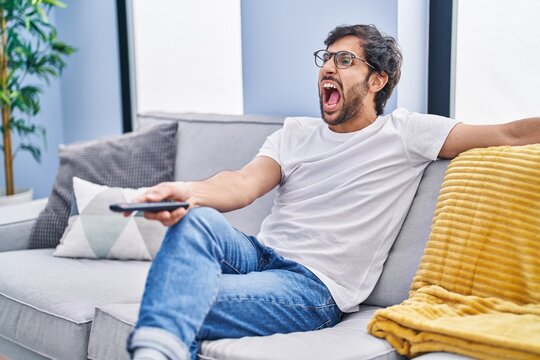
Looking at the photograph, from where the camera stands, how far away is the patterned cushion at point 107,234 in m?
2.45

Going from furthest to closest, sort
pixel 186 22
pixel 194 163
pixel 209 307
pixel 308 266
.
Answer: pixel 186 22, pixel 194 163, pixel 308 266, pixel 209 307

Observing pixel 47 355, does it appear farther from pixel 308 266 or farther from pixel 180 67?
pixel 180 67

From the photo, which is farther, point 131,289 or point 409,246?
point 131,289

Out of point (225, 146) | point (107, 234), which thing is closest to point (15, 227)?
point (107, 234)

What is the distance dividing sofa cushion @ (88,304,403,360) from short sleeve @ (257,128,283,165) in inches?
22.8

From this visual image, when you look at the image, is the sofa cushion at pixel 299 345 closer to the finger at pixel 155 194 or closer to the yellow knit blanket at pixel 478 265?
the yellow knit blanket at pixel 478 265

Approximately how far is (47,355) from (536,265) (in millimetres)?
1337

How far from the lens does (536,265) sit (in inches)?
64.4

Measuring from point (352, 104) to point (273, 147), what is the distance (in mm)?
284

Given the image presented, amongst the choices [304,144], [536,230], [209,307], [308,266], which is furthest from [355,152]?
[209,307]

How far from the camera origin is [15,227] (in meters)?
2.60

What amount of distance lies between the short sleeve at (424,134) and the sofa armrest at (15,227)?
142cm

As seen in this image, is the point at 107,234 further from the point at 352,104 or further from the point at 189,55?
the point at 189,55

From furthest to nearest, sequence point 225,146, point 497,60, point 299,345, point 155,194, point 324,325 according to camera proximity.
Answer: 1. point 225,146
2. point 497,60
3. point 324,325
4. point 155,194
5. point 299,345
